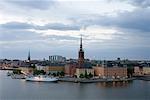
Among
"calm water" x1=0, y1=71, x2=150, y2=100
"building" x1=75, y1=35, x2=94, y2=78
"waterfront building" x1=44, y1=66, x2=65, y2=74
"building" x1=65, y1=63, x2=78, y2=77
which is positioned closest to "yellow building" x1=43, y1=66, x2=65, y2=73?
"waterfront building" x1=44, y1=66, x2=65, y2=74

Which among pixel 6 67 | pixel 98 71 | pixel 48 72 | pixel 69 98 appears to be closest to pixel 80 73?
pixel 98 71

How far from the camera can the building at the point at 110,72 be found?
62.5 feet

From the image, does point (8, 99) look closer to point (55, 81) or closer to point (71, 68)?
point (55, 81)

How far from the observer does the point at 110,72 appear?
63.5 feet

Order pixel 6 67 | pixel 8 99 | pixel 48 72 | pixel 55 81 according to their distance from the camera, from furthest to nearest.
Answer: pixel 6 67
pixel 48 72
pixel 55 81
pixel 8 99

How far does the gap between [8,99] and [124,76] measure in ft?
36.7

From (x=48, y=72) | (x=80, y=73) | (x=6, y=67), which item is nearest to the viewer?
(x=80, y=73)

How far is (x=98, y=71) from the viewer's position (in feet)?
64.4

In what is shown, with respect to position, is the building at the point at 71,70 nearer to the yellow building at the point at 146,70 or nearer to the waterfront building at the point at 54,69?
the waterfront building at the point at 54,69

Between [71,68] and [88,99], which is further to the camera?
[71,68]

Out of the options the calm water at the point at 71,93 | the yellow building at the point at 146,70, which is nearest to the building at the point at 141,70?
the yellow building at the point at 146,70

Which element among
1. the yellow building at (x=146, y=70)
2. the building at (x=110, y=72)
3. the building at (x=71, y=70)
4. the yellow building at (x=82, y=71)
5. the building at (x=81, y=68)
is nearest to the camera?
the yellow building at (x=82, y=71)

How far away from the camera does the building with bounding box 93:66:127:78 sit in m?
19.0

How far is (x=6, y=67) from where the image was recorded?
32.6 metres
